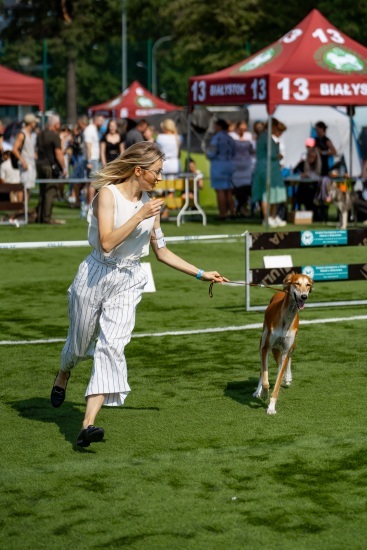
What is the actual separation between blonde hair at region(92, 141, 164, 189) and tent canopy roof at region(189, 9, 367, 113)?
42.0 feet

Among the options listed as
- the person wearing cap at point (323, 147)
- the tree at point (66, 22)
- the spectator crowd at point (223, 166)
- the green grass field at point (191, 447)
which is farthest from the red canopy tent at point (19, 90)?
the tree at point (66, 22)

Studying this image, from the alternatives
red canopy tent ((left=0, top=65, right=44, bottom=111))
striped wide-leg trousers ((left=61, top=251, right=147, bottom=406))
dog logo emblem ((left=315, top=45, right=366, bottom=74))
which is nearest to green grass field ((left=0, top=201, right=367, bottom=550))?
striped wide-leg trousers ((left=61, top=251, right=147, bottom=406))

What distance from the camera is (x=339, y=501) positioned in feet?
18.9

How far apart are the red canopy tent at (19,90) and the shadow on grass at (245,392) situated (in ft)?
40.0

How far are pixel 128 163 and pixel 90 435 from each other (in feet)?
5.20

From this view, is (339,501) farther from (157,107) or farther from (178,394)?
(157,107)

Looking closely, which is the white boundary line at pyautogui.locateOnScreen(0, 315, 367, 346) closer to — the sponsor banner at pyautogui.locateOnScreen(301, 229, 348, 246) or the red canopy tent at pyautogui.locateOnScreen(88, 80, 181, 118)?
the sponsor banner at pyautogui.locateOnScreen(301, 229, 348, 246)

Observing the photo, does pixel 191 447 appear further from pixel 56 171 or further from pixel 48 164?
pixel 56 171

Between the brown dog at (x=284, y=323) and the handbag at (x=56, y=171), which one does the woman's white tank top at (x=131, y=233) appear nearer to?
the brown dog at (x=284, y=323)

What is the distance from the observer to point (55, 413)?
7.72m

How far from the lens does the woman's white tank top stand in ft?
21.9

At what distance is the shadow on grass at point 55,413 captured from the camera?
7270 mm

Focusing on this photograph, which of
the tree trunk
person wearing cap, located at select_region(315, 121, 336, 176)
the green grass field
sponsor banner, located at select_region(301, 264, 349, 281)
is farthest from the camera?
the tree trunk

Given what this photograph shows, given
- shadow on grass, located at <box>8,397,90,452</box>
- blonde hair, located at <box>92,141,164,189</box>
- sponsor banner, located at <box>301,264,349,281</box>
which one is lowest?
shadow on grass, located at <box>8,397,90,452</box>
